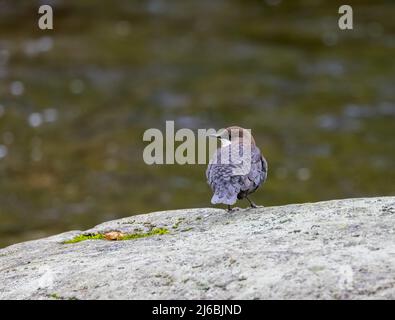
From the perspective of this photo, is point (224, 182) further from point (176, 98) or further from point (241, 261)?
point (176, 98)

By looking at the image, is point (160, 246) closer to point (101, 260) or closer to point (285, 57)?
point (101, 260)

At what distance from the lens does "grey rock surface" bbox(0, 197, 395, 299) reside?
4.40 m

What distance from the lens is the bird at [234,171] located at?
20.0ft

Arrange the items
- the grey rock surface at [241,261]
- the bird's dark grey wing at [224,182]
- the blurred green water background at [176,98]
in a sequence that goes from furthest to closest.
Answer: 1. the blurred green water background at [176,98]
2. the bird's dark grey wing at [224,182]
3. the grey rock surface at [241,261]

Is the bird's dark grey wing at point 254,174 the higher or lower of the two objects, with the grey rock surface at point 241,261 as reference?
higher

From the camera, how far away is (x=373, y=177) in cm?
1548

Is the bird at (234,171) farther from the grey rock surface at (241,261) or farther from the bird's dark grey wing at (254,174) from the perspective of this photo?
the grey rock surface at (241,261)

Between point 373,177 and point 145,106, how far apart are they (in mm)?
6091

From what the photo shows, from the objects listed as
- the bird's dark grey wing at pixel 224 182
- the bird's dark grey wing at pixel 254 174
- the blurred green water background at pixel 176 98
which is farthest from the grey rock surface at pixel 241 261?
the blurred green water background at pixel 176 98

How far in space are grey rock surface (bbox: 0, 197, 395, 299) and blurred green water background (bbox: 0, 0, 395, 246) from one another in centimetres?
821

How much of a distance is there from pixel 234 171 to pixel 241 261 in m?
1.53

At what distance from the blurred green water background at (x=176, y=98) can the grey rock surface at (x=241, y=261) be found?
8206 millimetres

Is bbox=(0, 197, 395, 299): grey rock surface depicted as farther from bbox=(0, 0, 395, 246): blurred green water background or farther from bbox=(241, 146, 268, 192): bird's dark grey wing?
bbox=(0, 0, 395, 246): blurred green water background
